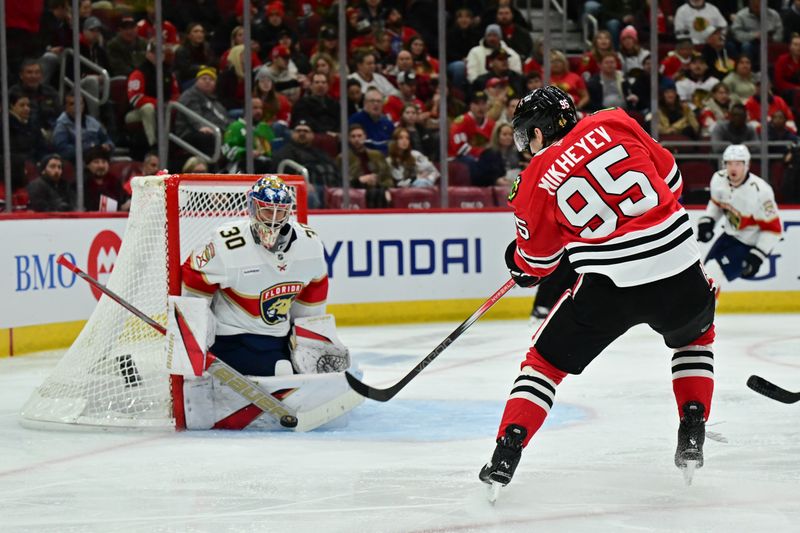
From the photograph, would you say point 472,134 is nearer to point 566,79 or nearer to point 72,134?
point 566,79

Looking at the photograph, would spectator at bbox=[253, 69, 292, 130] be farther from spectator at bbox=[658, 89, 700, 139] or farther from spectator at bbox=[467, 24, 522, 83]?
spectator at bbox=[658, 89, 700, 139]

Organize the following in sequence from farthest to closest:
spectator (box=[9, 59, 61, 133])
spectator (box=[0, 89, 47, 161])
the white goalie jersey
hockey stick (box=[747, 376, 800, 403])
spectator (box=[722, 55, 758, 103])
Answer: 1. spectator (box=[722, 55, 758, 103])
2. the white goalie jersey
3. spectator (box=[9, 59, 61, 133])
4. spectator (box=[0, 89, 47, 161])
5. hockey stick (box=[747, 376, 800, 403])

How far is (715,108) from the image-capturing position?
28.8ft

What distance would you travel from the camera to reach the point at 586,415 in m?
4.43

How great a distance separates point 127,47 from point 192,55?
0.42 metres

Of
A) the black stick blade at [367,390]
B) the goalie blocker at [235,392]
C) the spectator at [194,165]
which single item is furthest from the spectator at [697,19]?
the black stick blade at [367,390]

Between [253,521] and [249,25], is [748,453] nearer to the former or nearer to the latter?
[253,521]

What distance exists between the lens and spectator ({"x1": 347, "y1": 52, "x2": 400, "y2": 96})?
813 centimetres

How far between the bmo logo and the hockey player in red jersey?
4.14 metres

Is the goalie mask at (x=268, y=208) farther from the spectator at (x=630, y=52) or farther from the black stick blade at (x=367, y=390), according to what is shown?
the spectator at (x=630, y=52)

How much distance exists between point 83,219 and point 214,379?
2.84m

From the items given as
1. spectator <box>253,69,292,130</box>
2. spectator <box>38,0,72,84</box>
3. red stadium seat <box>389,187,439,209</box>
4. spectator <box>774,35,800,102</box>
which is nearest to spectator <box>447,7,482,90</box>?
red stadium seat <box>389,187,439,209</box>

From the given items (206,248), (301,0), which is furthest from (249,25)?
(206,248)

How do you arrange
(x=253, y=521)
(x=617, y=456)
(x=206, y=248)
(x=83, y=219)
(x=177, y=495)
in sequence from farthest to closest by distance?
1. (x=83, y=219)
2. (x=206, y=248)
3. (x=617, y=456)
4. (x=177, y=495)
5. (x=253, y=521)
